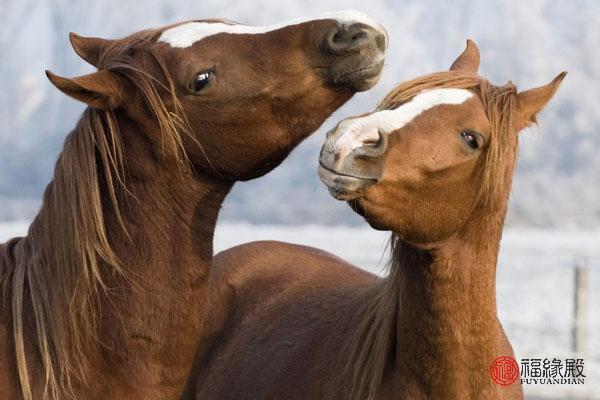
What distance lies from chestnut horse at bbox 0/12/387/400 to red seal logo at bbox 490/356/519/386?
3.15 feet

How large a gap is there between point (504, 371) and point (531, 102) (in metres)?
0.89

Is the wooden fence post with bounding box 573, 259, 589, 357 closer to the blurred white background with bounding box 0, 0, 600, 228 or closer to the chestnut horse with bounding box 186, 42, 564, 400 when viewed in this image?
the chestnut horse with bounding box 186, 42, 564, 400

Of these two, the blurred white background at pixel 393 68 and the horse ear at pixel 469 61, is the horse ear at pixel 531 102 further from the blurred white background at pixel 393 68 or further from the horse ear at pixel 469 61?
the blurred white background at pixel 393 68

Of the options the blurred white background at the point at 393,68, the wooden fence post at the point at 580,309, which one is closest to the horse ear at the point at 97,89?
the wooden fence post at the point at 580,309

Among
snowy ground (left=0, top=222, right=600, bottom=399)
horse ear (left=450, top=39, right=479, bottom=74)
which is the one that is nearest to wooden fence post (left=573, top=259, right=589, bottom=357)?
snowy ground (left=0, top=222, right=600, bottom=399)

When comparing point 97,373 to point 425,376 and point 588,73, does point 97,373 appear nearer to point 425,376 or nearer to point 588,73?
point 425,376

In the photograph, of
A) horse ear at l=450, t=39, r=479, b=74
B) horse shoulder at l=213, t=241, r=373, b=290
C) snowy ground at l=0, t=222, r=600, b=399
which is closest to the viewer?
horse ear at l=450, t=39, r=479, b=74

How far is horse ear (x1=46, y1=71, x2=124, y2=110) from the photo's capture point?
2816 millimetres

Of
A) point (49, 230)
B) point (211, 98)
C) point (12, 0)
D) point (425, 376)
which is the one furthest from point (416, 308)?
point (12, 0)

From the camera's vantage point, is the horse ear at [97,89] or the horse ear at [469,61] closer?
the horse ear at [97,89]

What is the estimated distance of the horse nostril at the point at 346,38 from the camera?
294cm

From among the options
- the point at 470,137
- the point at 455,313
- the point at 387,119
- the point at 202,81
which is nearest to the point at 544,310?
the point at 455,313

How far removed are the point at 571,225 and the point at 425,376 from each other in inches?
1810

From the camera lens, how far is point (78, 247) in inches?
115
